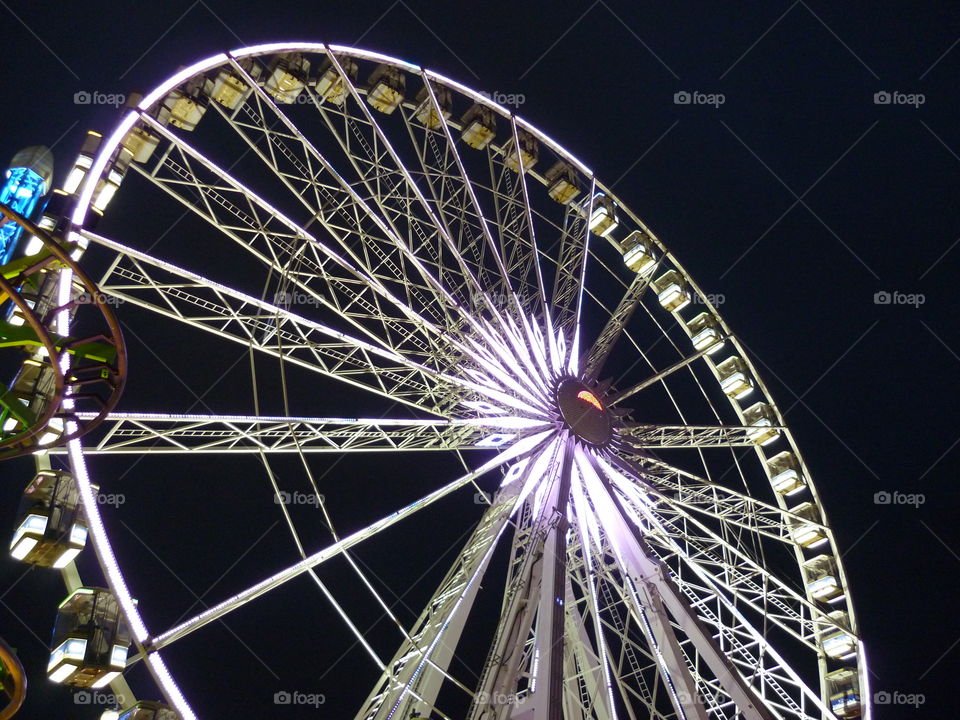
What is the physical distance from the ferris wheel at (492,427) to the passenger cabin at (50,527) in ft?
0.49

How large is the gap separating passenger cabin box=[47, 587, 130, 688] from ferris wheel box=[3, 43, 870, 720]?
3cm

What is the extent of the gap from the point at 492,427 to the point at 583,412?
145cm

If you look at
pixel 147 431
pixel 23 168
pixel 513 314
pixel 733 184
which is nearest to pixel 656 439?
pixel 513 314

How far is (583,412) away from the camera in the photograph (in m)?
14.3

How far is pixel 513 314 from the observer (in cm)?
1550

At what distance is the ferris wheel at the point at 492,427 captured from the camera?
1116 cm

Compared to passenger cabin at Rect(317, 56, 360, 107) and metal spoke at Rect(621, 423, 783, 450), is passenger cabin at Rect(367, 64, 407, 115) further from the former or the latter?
metal spoke at Rect(621, 423, 783, 450)

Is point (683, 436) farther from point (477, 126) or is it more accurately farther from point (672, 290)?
point (477, 126)

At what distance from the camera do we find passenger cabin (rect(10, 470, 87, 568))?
370 inches

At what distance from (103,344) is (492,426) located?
677 centimetres

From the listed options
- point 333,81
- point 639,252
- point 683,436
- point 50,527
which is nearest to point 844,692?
point 683,436

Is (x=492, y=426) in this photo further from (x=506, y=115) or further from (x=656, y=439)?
(x=506, y=115)

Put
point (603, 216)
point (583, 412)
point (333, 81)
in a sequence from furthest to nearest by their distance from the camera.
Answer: point (603, 216) < point (333, 81) < point (583, 412)

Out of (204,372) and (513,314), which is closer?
(513,314)
